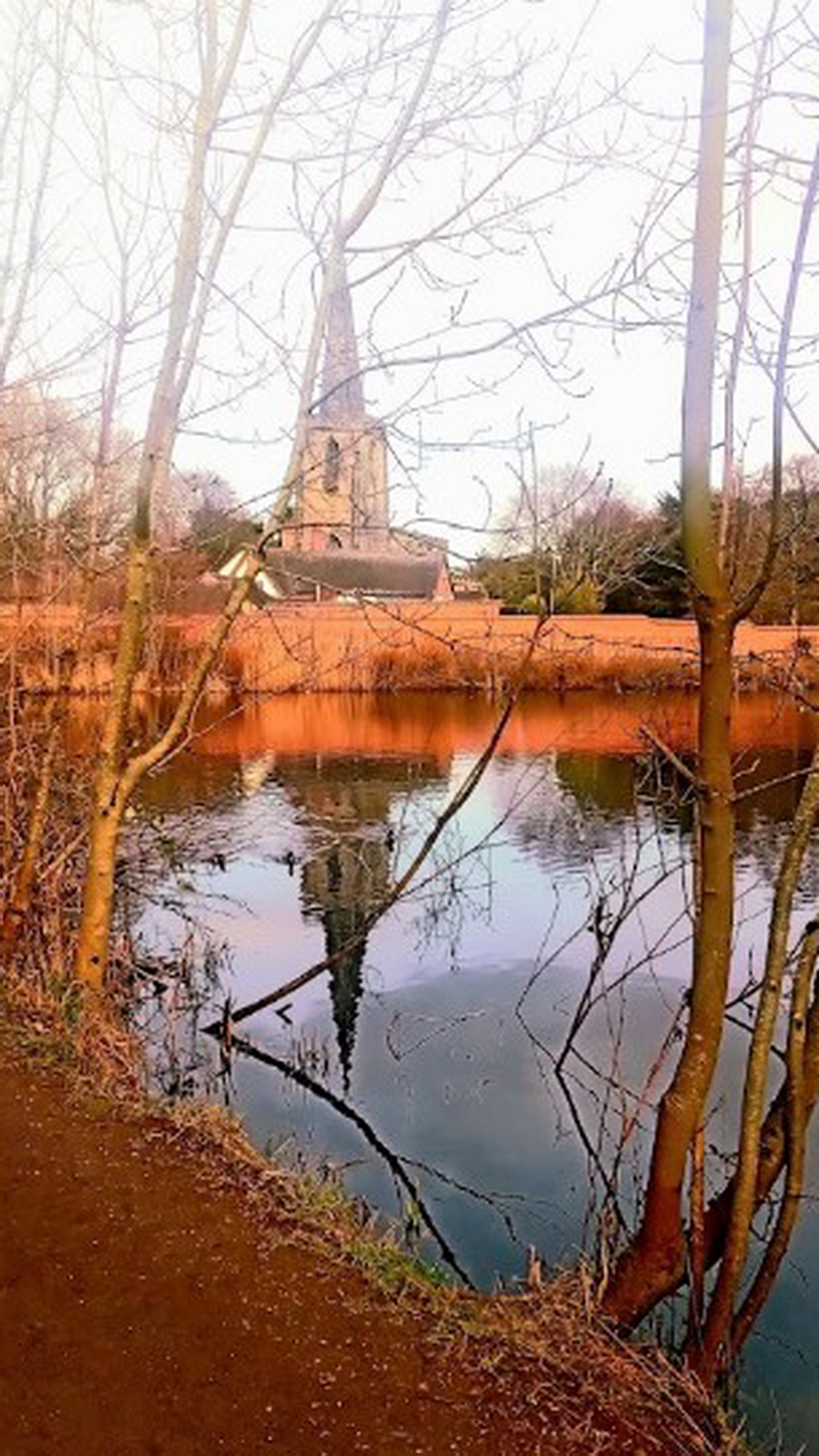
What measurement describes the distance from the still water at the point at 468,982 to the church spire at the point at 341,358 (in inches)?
89.7

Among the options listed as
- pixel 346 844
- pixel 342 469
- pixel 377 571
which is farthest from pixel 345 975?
pixel 377 571

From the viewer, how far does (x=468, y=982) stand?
384 inches

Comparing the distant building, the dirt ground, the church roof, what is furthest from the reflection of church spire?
the church roof

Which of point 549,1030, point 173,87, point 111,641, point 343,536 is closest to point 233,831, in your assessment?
point 111,641

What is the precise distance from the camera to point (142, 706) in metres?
21.7

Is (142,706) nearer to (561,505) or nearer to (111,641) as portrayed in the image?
(111,641)

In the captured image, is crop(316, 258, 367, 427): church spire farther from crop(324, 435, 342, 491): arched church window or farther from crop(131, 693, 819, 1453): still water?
crop(131, 693, 819, 1453): still water

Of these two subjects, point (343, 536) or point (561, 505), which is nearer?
point (561, 505)

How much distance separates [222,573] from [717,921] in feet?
16.7

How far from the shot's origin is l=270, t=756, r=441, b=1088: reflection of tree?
Result: 9.79 meters

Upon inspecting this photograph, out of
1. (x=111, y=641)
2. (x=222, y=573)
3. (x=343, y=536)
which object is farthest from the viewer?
(x=111, y=641)

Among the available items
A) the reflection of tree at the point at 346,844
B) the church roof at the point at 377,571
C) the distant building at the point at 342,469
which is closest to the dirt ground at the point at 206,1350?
the distant building at the point at 342,469

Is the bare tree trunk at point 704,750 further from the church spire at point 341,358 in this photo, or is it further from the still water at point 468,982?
the church spire at point 341,358

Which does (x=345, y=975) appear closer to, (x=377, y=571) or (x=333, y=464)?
(x=333, y=464)
